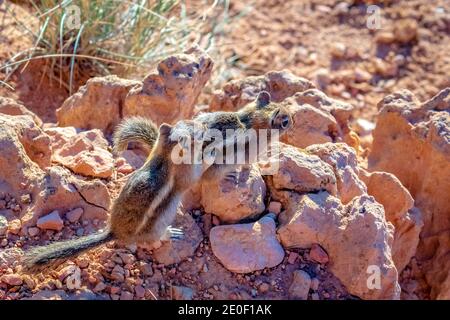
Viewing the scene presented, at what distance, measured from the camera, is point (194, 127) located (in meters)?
4.49

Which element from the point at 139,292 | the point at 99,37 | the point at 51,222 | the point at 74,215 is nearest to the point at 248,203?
the point at 139,292

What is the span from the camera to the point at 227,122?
472 cm

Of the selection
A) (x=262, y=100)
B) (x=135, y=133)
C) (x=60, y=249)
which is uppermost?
(x=262, y=100)

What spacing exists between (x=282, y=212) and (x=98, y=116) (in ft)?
5.51

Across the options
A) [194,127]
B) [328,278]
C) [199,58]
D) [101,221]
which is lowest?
[328,278]

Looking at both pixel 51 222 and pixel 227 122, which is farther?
pixel 227 122

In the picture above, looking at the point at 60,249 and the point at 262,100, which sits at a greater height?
the point at 262,100

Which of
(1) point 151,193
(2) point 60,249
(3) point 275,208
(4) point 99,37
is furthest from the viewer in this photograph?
(4) point 99,37

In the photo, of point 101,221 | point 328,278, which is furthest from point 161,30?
point 328,278

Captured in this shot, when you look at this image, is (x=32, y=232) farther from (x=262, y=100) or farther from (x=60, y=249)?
(x=262, y=100)

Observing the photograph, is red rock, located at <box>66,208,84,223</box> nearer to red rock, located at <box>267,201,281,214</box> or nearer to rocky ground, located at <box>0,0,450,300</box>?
rocky ground, located at <box>0,0,450,300</box>

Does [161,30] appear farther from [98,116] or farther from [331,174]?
[331,174]

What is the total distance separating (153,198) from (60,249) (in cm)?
62

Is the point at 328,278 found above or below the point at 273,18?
below
